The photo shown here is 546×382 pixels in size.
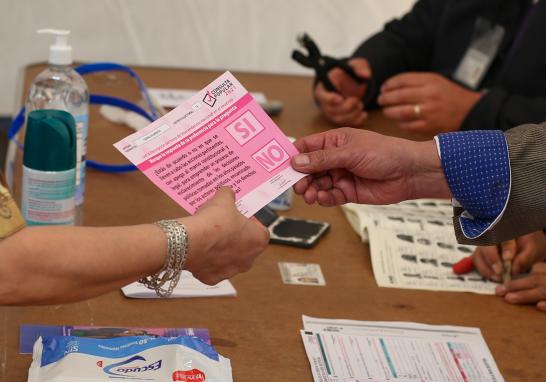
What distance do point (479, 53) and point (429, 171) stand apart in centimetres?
93

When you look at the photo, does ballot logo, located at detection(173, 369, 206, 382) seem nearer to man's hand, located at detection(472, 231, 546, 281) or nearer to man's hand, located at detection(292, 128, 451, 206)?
man's hand, located at detection(292, 128, 451, 206)

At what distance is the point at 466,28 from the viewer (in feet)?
6.93

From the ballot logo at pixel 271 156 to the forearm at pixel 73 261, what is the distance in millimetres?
252

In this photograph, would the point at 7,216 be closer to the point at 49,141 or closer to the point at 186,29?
the point at 49,141

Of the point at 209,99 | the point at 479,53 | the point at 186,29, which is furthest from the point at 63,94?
the point at 186,29

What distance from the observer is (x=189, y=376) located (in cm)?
94

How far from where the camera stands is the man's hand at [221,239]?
3.15 ft

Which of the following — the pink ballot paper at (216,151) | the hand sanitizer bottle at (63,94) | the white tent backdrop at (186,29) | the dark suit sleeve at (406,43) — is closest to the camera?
the pink ballot paper at (216,151)

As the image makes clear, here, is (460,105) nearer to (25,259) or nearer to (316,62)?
(316,62)

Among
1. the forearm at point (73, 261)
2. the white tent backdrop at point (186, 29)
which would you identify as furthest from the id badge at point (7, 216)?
the white tent backdrop at point (186, 29)

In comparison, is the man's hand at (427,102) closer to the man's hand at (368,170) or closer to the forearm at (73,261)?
the man's hand at (368,170)

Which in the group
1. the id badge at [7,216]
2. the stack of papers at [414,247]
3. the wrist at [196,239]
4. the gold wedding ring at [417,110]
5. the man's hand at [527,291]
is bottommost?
the stack of papers at [414,247]

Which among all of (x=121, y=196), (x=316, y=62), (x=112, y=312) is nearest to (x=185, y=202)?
(x=112, y=312)

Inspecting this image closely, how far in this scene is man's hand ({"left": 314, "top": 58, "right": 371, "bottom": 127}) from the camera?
6.54 ft
